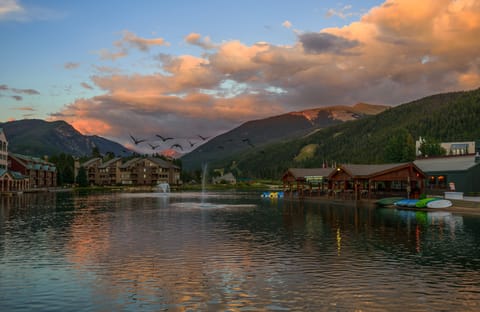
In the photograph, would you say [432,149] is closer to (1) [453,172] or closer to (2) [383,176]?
(1) [453,172]

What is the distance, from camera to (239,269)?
24.9 m

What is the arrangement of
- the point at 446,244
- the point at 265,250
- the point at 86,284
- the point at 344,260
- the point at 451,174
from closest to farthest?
the point at 86,284 → the point at 344,260 → the point at 265,250 → the point at 446,244 → the point at 451,174

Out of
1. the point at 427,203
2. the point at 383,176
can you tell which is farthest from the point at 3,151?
the point at 427,203

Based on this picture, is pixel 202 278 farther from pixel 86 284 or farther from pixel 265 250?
pixel 265 250

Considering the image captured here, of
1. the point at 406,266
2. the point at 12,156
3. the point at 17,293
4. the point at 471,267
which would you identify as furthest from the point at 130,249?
the point at 12,156

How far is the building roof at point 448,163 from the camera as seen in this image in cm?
8712

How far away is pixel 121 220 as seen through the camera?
53906 mm

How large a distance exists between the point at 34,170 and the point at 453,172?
5717 inches

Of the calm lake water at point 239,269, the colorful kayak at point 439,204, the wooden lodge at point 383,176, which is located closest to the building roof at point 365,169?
the wooden lodge at point 383,176

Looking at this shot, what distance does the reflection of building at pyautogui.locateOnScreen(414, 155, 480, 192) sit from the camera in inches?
3216

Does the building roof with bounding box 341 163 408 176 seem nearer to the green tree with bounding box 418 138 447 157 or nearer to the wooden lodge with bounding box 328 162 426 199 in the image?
the wooden lodge with bounding box 328 162 426 199

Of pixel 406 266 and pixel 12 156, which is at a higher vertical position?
pixel 12 156

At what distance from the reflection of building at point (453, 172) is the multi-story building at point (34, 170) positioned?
431 feet

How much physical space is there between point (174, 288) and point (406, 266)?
529 inches
